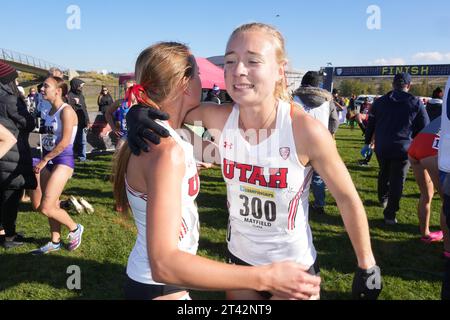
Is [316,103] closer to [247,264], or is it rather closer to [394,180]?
[394,180]

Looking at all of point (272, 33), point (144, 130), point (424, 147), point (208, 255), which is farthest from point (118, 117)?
point (144, 130)

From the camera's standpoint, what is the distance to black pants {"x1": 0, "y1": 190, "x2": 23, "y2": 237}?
4.34 m

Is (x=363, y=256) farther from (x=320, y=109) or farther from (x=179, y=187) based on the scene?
(x=320, y=109)

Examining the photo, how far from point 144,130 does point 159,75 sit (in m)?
0.35

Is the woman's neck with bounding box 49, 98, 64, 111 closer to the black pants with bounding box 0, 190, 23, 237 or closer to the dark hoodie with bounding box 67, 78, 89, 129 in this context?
the black pants with bounding box 0, 190, 23, 237

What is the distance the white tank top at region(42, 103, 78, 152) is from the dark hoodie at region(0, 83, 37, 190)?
282mm

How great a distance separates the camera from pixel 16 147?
4.15 metres

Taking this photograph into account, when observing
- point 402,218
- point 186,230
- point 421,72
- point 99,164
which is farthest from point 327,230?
point 421,72

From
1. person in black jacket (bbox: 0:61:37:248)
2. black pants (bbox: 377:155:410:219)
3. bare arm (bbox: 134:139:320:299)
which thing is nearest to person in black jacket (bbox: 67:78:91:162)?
person in black jacket (bbox: 0:61:37:248)

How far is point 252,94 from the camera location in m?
1.71

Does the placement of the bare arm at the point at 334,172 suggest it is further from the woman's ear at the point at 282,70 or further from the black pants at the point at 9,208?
the black pants at the point at 9,208

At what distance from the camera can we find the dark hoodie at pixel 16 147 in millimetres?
4043
